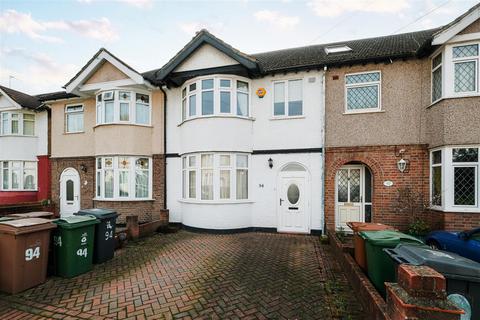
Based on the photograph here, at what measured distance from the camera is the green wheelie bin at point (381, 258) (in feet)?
12.3

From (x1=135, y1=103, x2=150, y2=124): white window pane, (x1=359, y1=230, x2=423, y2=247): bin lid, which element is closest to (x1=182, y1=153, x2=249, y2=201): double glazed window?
(x1=135, y1=103, x2=150, y2=124): white window pane

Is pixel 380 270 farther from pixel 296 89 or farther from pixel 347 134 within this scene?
pixel 296 89

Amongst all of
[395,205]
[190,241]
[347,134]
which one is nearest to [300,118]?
[347,134]

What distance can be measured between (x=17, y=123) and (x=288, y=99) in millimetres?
15205

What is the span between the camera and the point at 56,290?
4469 mm

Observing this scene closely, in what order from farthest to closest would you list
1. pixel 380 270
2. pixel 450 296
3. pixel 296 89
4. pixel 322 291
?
pixel 296 89
pixel 322 291
pixel 380 270
pixel 450 296

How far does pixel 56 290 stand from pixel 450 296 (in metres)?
6.39

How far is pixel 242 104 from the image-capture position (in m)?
9.26

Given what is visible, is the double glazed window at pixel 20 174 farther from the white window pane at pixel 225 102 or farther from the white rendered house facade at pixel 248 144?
the white window pane at pixel 225 102

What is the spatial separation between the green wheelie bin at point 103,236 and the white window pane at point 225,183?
386 cm

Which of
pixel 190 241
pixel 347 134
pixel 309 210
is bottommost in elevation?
pixel 190 241

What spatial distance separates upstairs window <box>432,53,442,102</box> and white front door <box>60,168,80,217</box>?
15787 mm

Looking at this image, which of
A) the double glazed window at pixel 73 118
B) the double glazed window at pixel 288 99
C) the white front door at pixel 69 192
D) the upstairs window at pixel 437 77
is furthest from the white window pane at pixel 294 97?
the white front door at pixel 69 192

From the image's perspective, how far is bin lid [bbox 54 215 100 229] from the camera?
5.03 metres
